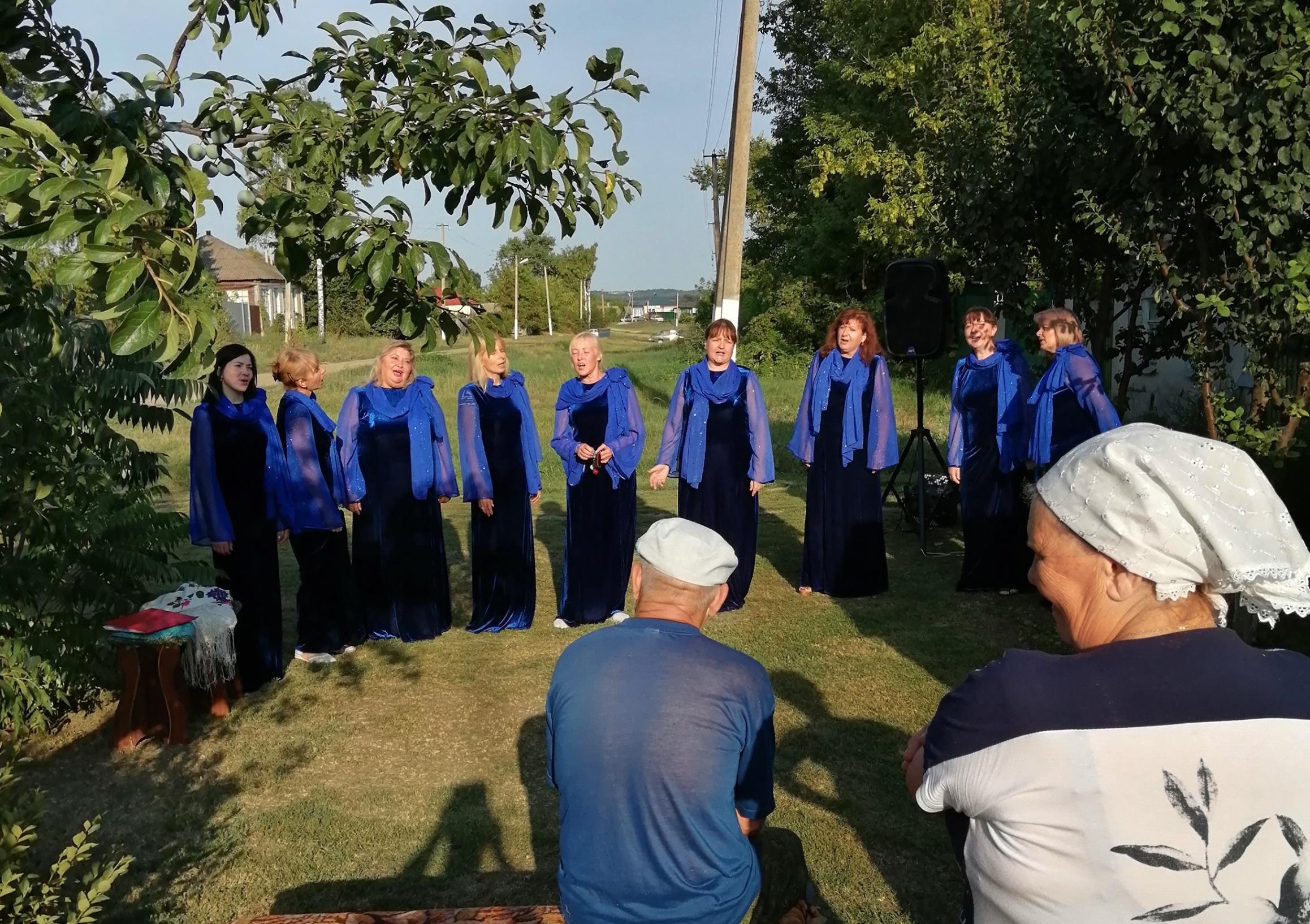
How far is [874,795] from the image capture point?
16.1 ft

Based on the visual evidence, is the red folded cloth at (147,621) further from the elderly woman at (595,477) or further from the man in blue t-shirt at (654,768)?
the man in blue t-shirt at (654,768)

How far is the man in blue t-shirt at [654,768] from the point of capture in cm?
253

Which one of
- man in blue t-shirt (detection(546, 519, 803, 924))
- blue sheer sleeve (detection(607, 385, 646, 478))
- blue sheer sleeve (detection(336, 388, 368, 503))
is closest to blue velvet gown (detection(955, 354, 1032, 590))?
blue sheer sleeve (detection(607, 385, 646, 478))

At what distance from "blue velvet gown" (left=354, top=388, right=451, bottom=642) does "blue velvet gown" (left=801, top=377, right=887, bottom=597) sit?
288cm

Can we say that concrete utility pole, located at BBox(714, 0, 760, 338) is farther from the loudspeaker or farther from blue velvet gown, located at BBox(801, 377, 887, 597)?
blue velvet gown, located at BBox(801, 377, 887, 597)

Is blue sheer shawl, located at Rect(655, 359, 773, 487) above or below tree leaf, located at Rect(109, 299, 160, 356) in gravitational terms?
below

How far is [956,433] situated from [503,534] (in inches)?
137

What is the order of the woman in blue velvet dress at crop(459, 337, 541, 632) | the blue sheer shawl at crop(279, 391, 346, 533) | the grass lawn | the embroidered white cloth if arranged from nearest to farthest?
the grass lawn, the embroidered white cloth, the blue sheer shawl at crop(279, 391, 346, 533), the woman in blue velvet dress at crop(459, 337, 541, 632)

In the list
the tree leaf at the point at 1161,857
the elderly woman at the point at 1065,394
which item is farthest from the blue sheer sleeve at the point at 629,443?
the tree leaf at the point at 1161,857

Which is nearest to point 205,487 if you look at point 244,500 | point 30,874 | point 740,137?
point 244,500

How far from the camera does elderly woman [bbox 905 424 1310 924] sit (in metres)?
1.68

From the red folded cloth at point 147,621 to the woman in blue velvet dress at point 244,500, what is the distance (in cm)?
58

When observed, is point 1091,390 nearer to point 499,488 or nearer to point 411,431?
point 499,488

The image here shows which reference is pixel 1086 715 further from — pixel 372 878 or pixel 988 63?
pixel 988 63
